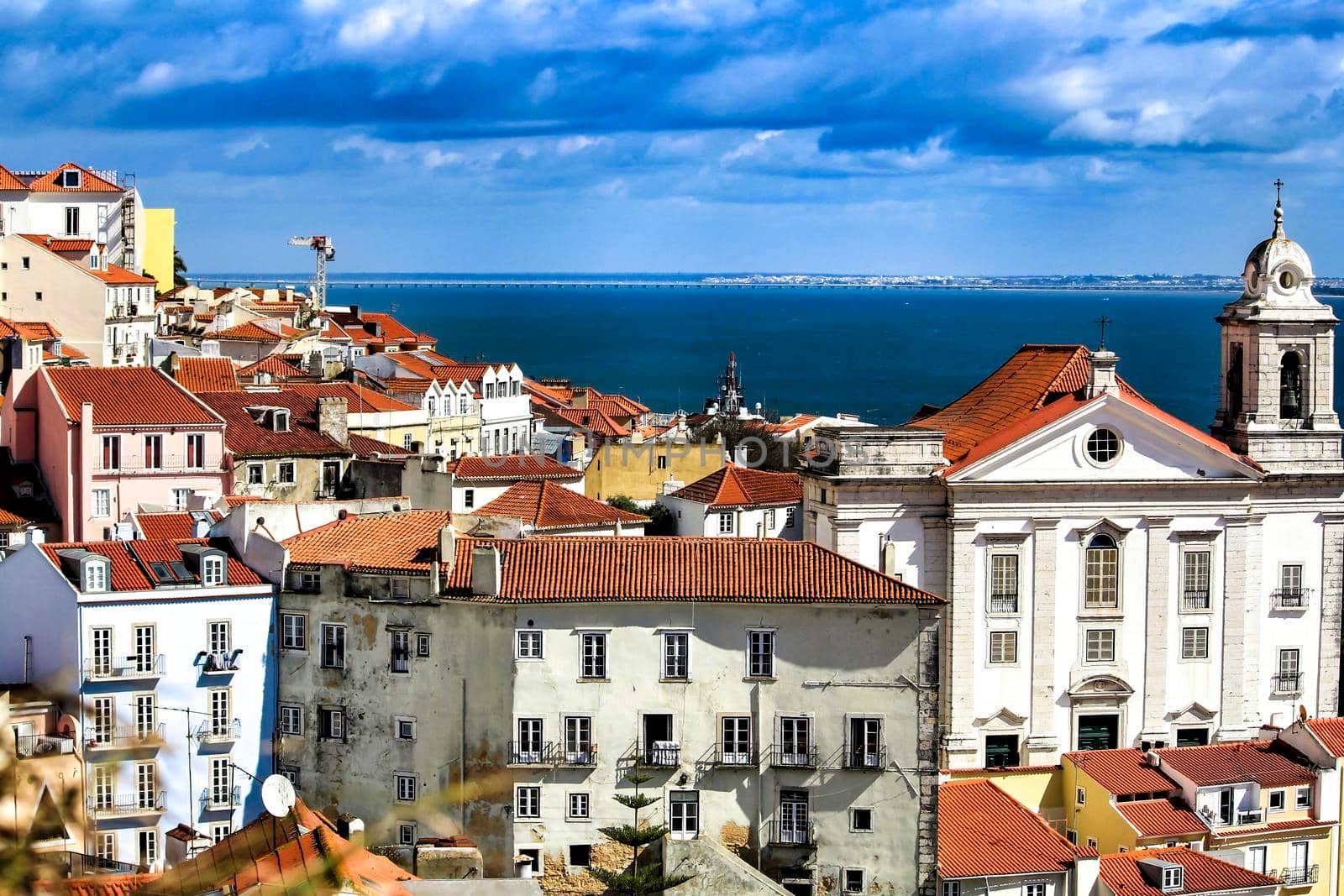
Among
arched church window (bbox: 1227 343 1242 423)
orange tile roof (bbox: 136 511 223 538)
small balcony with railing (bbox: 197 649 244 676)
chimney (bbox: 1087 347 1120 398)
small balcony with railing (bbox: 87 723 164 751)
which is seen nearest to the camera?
small balcony with railing (bbox: 87 723 164 751)

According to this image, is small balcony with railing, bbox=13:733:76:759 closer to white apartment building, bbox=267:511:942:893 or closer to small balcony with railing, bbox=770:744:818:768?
white apartment building, bbox=267:511:942:893

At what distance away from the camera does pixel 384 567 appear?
35.2 m

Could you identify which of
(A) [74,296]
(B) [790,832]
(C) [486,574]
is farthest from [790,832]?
(A) [74,296]

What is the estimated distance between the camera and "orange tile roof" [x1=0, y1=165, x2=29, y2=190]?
68.2 metres

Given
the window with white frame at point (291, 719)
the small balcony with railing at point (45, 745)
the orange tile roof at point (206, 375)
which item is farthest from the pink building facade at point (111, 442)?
the small balcony with railing at point (45, 745)

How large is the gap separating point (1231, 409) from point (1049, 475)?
6.06 m

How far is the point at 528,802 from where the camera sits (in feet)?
112

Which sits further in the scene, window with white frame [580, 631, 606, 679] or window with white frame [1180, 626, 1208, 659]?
window with white frame [1180, 626, 1208, 659]

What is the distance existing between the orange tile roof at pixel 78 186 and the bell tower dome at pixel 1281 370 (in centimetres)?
4029

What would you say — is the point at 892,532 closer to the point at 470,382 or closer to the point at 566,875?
the point at 566,875

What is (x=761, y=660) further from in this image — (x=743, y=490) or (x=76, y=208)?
(x=76, y=208)

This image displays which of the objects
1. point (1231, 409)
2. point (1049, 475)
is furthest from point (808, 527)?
point (1231, 409)

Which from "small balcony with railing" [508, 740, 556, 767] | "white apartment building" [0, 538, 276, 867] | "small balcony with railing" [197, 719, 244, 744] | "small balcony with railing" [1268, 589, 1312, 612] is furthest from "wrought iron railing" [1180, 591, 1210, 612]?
"small balcony with railing" [197, 719, 244, 744]

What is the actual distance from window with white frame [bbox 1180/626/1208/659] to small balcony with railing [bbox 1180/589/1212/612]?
365 mm
